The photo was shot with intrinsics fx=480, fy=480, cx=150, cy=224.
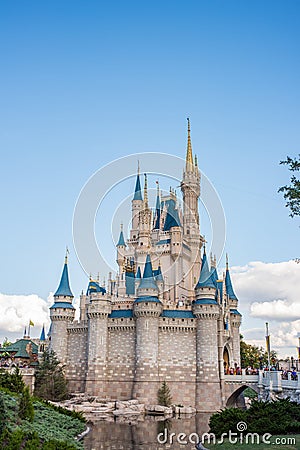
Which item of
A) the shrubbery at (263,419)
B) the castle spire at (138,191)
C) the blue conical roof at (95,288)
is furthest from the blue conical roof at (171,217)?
the shrubbery at (263,419)

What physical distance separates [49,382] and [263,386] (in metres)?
17.9

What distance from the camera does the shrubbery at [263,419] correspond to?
1822 cm

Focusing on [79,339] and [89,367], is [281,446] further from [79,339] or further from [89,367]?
[79,339]

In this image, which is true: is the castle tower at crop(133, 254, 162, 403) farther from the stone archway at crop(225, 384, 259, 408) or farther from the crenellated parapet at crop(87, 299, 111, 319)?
the stone archway at crop(225, 384, 259, 408)

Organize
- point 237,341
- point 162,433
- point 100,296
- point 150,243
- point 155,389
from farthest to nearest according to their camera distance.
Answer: point 150,243 → point 237,341 → point 100,296 → point 155,389 → point 162,433

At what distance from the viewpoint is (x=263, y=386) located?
36.6 metres

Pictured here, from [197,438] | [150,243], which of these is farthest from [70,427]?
[150,243]

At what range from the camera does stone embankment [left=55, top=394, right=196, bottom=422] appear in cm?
3669

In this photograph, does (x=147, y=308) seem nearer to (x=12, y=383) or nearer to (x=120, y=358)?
(x=120, y=358)

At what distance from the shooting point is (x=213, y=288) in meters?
46.7

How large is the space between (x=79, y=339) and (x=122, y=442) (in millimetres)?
23078

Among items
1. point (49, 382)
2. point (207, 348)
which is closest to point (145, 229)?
point (207, 348)

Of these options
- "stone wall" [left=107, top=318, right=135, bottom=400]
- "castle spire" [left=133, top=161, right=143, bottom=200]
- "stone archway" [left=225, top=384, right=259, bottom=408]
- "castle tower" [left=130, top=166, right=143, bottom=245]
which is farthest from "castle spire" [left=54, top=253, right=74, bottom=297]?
"castle spire" [left=133, top=161, right=143, bottom=200]

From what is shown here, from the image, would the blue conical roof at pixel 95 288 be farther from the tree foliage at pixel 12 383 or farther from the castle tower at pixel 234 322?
the tree foliage at pixel 12 383
